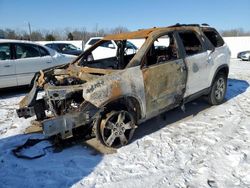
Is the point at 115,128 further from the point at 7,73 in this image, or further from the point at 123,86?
the point at 7,73

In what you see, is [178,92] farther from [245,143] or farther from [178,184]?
[178,184]

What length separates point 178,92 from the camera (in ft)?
17.2

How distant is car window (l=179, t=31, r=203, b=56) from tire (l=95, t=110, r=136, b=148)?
Answer: 80.9 inches

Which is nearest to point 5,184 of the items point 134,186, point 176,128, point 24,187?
point 24,187

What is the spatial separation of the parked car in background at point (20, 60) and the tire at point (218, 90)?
489 cm

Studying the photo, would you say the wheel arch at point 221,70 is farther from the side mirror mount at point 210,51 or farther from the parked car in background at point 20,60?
the parked car in background at point 20,60

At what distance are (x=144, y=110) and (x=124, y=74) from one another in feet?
2.44

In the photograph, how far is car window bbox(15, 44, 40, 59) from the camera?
7.97m

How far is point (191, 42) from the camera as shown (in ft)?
19.8

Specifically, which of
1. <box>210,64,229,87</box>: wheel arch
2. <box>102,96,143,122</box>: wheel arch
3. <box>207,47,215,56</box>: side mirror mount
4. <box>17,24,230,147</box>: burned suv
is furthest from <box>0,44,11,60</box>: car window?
<box>210,64,229,87</box>: wheel arch

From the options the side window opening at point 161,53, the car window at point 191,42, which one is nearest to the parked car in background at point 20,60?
the side window opening at point 161,53

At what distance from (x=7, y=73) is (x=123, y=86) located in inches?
187

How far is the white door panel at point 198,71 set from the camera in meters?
5.43

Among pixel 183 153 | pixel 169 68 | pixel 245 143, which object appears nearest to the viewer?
pixel 183 153
